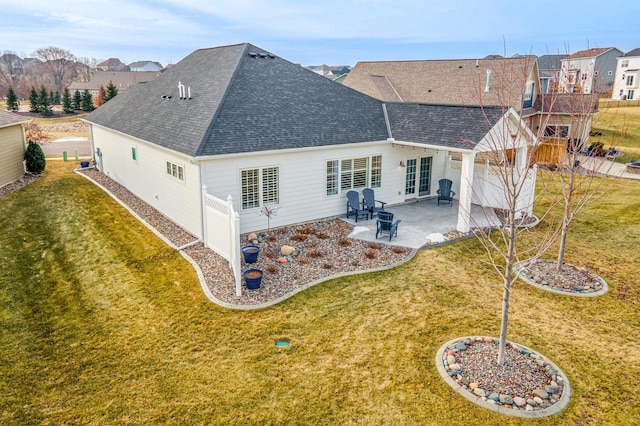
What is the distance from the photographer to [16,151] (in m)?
22.1

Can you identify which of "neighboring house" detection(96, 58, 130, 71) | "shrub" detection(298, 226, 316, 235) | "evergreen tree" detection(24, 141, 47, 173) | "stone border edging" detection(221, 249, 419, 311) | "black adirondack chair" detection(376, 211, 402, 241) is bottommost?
"stone border edging" detection(221, 249, 419, 311)

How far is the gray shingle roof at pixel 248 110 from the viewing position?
14.2m

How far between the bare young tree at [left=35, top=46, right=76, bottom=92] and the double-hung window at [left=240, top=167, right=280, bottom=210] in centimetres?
9374

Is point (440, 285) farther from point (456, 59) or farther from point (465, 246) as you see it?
point (456, 59)

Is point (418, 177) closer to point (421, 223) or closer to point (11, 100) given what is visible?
point (421, 223)

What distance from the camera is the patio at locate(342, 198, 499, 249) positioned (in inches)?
561

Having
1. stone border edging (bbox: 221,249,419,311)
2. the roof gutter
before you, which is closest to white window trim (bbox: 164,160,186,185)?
stone border edging (bbox: 221,249,419,311)

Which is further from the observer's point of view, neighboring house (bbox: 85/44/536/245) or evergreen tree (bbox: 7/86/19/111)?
evergreen tree (bbox: 7/86/19/111)

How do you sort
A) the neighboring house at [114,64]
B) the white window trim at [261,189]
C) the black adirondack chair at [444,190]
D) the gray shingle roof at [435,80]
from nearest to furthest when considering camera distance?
the white window trim at [261,189]
the black adirondack chair at [444,190]
the gray shingle roof at [435,80]
the neighboring house at [114,64]

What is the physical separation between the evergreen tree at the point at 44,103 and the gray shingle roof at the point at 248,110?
4182 cm

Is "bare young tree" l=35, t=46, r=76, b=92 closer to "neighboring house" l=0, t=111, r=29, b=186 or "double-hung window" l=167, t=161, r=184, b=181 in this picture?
"neighboring house" l=0, t=111, r=29, b=186

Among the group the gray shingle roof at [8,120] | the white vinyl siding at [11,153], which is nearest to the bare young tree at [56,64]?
the gray shingle roof at [8,120]

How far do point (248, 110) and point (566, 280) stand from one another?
11199 mm

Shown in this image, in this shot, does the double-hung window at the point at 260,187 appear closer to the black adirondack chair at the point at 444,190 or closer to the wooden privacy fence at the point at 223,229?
the wooden privacy fence at the point at 223,229
